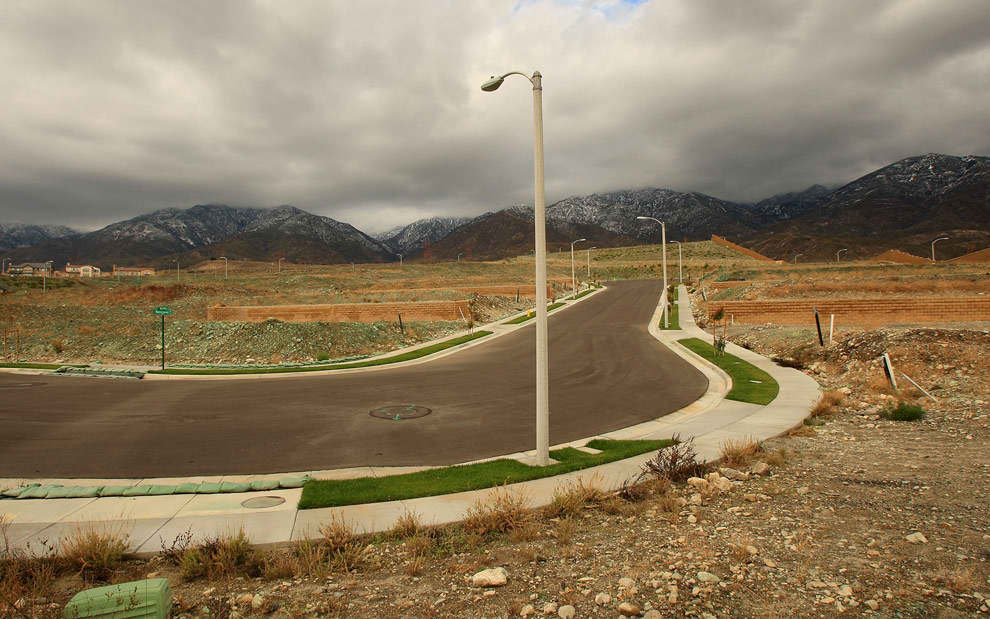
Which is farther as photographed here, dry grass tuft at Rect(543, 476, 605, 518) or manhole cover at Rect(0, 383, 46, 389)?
manhole cover at Rect(0, 383, 46, 389)

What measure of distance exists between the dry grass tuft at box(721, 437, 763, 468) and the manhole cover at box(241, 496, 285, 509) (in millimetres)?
7392

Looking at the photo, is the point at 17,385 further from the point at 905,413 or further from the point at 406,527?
the point at 905,413

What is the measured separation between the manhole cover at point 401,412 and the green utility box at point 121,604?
28.1ft

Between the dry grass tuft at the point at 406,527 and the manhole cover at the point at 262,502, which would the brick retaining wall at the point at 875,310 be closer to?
the dry grass tuft at the point at 406,527

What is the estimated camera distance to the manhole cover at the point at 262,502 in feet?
25.3

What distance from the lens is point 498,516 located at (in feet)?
22.3

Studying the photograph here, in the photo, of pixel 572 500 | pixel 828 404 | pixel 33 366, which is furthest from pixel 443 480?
pixel 33 366

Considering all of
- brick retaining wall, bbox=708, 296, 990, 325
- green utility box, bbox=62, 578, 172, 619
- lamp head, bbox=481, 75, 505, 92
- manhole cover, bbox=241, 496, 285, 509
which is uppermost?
lamp head, bbox=481, 75, 505, 92

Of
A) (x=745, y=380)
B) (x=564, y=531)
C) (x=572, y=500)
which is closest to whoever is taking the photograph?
(x=564, y=531)

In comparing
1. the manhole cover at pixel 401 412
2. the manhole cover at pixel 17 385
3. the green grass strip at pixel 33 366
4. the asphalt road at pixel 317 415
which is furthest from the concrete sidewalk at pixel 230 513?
the green grass strip at pixel 33 366

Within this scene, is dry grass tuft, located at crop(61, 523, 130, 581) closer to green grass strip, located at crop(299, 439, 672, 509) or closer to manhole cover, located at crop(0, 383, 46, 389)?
green grass strip, located at crop(299, 439, 672, 509)

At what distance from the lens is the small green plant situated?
38.7 ft

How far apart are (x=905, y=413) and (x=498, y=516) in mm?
10487

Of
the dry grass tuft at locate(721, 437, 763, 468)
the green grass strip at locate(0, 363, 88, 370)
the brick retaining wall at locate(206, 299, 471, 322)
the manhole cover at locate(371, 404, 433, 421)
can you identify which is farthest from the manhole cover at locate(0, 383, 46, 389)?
the dry grass tuft at locate(721, 437, 763, 468)
